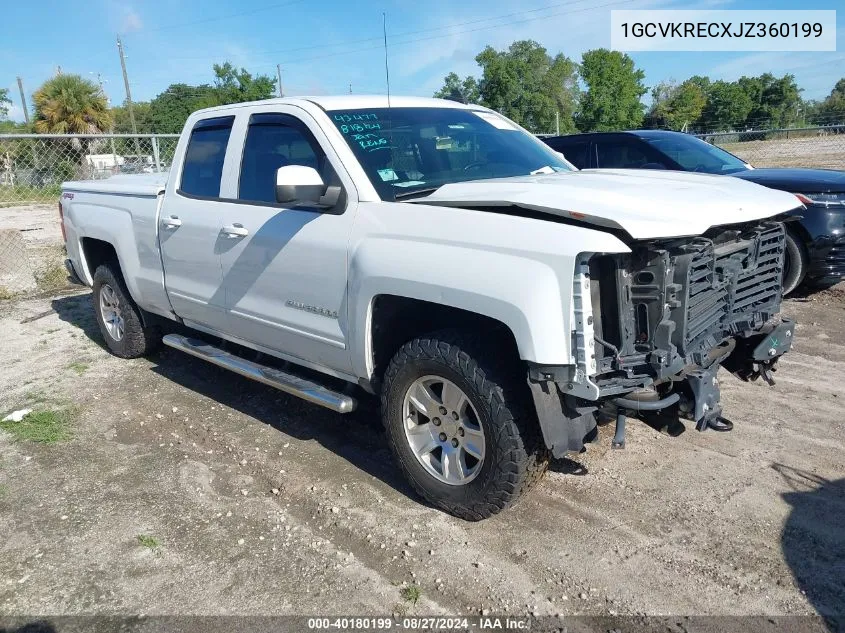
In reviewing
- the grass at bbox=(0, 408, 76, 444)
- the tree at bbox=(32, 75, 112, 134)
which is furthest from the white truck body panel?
the tree at bbox=(32, 75, 112, 134)

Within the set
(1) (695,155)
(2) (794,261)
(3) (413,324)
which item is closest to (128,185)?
(3) (413,324)

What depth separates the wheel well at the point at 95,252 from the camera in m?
6.30

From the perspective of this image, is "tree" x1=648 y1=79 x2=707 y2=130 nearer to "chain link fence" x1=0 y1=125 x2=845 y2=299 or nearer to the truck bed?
"chain link fence" x1=0 y1=125 x2=845 y2=299

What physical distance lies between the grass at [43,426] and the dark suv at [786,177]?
5969 mm

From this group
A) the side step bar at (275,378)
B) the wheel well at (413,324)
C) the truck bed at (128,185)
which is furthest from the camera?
the truck bed at (128,185)

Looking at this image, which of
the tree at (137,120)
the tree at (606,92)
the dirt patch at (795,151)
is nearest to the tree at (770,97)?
the tree at (606,92)

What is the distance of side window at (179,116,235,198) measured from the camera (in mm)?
4738

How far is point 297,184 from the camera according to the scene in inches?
140

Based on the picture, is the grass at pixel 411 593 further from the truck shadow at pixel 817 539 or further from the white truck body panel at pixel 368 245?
the truck shadow at pixel 817 539

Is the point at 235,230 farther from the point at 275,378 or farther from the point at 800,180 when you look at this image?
the point at 800,180

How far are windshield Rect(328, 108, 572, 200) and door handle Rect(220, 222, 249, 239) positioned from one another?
2.96ft

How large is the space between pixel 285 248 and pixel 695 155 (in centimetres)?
573

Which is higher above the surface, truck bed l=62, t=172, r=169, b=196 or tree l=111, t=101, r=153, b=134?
tree l=111, t=101, r=153, b=134

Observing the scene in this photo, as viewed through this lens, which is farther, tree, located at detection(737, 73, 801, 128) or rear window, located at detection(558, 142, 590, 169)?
tree, located at detection(737, 73, 801, 128)
